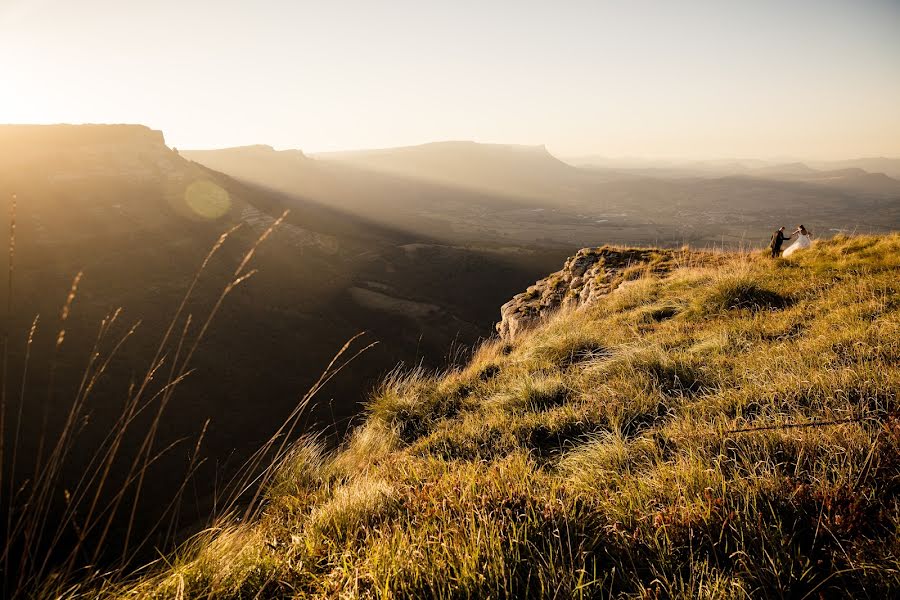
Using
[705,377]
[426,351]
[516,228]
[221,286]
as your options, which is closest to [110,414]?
[221,286]

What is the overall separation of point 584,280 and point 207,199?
210ft

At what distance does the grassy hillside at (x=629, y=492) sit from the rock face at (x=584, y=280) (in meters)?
6.92

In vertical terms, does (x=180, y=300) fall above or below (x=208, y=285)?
below

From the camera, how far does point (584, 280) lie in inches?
547

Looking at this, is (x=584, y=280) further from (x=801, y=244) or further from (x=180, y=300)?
(x=180, y=300)

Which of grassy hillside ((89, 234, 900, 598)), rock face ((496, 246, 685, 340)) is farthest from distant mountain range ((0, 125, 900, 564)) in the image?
grassy hillside ((89, 234, 900, 598))

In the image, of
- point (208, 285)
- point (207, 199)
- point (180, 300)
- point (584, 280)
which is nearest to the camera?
point (584, 280)

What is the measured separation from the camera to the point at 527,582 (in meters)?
1.56

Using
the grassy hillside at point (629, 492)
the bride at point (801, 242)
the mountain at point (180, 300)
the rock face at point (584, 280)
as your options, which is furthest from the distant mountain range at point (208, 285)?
the grassy hillside at point (629, 492)

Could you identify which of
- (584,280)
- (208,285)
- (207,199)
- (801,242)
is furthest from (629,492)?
(207,199)

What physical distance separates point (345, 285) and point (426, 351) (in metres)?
21.1

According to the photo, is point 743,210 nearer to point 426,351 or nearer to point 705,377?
point 426,351

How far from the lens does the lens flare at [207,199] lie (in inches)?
2318

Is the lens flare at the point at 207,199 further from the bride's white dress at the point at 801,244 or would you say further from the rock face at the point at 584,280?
the bride's white dress at the point at 801,244
